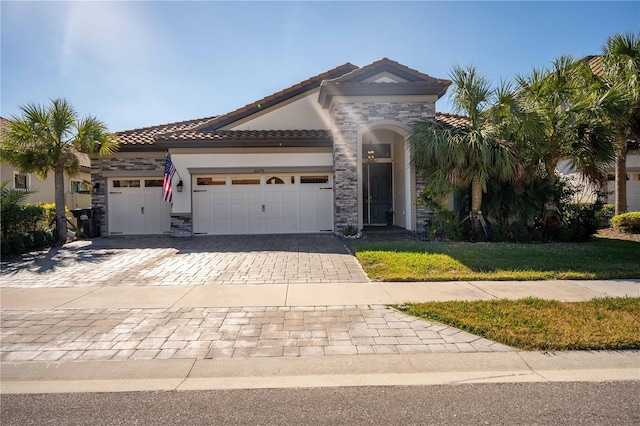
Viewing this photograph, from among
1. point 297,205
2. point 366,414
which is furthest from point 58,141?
point 366,414

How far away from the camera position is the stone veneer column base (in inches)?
559

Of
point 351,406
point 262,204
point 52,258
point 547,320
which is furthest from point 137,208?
point 547,320

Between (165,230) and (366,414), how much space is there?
554 inches

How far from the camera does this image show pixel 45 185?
2102 centimetres

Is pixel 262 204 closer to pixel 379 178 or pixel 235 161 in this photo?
pixel 235 161

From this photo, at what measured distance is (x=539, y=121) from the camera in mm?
10391

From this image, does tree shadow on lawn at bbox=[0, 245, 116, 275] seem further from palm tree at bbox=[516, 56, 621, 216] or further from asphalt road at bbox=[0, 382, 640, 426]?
palm tree at bbox=[516, 56, 621, 216]

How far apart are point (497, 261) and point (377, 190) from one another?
817cm

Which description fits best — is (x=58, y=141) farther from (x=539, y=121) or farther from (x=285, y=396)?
(x=539, y=121)

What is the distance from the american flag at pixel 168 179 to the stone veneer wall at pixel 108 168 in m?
0.99

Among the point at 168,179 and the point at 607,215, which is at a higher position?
the point at 168,179

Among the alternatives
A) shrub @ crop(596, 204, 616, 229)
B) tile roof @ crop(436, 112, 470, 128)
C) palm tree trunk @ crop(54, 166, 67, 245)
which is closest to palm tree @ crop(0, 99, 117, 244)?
palm tree trunk @ crop(54, 166, 67, 245)

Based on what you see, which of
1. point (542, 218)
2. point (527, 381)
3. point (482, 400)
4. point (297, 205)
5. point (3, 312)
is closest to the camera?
point (482, 400)

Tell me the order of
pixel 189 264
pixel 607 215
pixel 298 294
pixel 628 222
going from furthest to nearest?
pixel 607 215 < pixel 628 222 < pixel 189 264 < pixel 298 294
